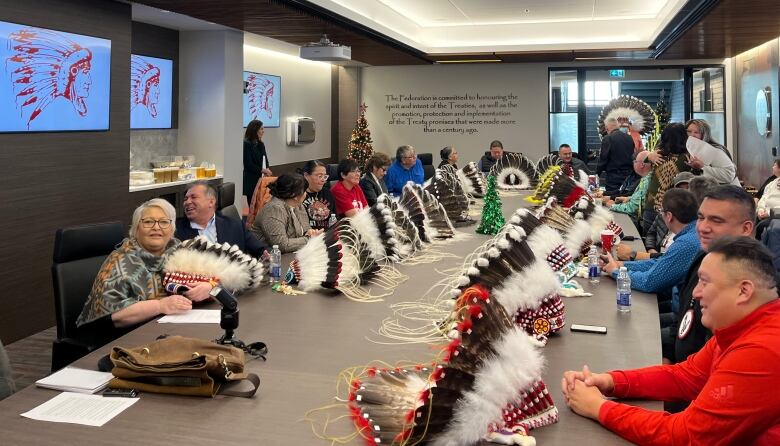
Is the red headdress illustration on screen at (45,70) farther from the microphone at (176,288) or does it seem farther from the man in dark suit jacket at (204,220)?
the microphone at (176,288)

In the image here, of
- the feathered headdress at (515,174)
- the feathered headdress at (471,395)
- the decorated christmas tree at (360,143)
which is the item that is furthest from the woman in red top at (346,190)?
the decorated christmas tree at (360,143)

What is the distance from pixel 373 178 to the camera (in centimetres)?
726

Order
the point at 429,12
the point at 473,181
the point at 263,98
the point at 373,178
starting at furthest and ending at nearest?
the point at 429,12 → the point at 263,98 → the point at 473,181 → the point at 373,178

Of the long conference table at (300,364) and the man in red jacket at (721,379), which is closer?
the man in red jacket at (721,379)

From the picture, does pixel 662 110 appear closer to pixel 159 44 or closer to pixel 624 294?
pixel 159 44

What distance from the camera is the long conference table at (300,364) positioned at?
1856 mm

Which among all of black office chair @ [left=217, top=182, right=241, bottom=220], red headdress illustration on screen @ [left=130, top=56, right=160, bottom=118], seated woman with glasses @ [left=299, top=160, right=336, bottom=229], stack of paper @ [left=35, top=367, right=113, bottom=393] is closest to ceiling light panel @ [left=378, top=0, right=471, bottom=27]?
red headdress illustration on screen @ [left=130, top=56, right=160, bottom=118]

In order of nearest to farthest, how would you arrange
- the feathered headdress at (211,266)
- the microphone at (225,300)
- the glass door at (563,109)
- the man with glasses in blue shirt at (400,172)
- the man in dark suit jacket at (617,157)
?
1. the microphone at (225,300)
2. the feathered headdress at (211,266)
3. the man with glasses in blue shirt at (400,172)
4. the man in dark suit jacket at (617,157)
5. the glass door at (563,109)

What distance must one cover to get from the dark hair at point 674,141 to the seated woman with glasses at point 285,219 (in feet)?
10.7

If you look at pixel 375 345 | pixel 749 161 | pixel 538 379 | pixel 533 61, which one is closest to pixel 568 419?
pixel 538 379

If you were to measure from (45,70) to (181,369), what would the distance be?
4032 millimetres

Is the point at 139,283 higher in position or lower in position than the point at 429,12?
lower

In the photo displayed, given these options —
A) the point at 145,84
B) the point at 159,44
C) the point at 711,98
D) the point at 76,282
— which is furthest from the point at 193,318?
the point at 711,98

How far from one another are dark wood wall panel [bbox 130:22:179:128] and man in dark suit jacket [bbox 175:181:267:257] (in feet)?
11.5
